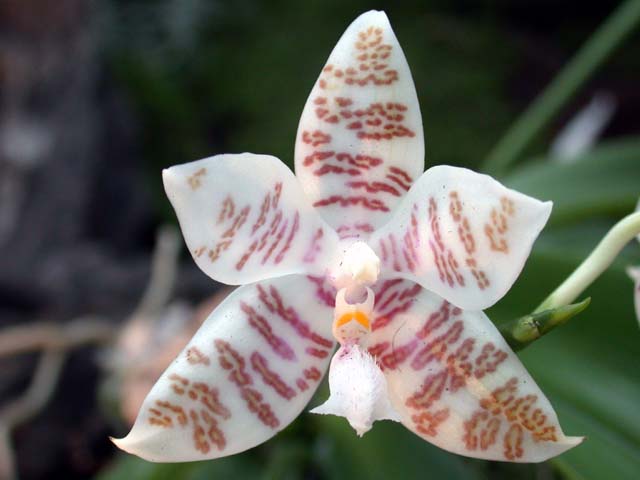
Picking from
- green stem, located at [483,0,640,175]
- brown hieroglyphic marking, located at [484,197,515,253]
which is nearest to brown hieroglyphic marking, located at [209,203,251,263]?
brown hieroglyphic marking, located at [484,197,515,253]

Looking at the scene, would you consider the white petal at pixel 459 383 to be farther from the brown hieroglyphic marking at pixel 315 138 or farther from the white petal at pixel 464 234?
the brown hieroglyphic marking at pixel 315 138

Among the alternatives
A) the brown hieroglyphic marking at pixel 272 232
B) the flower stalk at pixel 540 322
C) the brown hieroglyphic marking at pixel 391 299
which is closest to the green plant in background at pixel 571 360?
the flower stalk at pixel 540 322

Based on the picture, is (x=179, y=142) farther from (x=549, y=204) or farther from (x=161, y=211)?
(x=549, y=204)

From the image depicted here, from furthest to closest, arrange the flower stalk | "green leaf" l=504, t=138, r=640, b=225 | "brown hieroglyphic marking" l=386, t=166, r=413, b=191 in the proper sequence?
"green leaf" l=504, t=138, r=640, b=225, "brown hieroglyphic marking" l=386, t=166, r=413, b=191, the flower stalk

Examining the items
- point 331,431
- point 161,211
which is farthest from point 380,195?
point 161,211

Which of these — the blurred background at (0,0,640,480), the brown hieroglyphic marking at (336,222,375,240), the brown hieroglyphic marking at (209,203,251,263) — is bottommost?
the blurred background at (0,0,640,480)

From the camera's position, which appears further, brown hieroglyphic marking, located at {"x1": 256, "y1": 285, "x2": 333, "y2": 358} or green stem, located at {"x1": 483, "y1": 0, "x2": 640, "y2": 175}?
green stem, located at {"x1": 483, "y1": 0, "x2": 640, "y2": 175}

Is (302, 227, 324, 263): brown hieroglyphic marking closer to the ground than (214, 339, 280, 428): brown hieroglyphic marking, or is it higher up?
higher up

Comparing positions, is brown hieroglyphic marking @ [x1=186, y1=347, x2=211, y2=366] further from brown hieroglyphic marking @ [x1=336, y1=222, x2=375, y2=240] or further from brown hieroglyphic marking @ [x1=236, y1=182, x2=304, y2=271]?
brown hieroglyphic marking @ [x1=336, y1=222, x2=375, y2=240]

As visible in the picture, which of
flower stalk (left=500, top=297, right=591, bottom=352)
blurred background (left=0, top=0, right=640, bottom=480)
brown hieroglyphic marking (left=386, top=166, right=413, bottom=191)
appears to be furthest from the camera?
blurred background (left=0, top=0, right=640, bottom=480)
